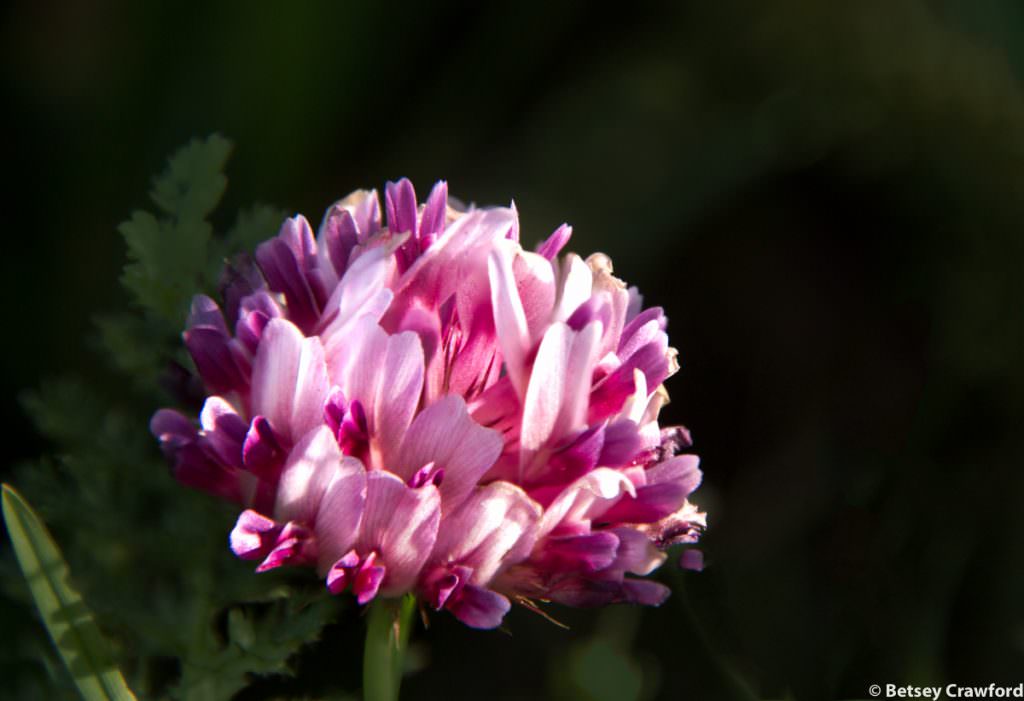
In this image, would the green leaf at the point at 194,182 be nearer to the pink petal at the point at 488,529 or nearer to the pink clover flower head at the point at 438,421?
the pink clover flower head at the point at 438,421

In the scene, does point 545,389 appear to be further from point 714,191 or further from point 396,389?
point 714,191

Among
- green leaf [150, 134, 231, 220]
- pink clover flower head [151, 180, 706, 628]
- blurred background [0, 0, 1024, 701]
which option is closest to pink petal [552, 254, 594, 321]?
pink clover flower head [151, 180, 706, 628]

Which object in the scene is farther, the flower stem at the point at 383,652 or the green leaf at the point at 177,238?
the green leaf at the point at 177,238

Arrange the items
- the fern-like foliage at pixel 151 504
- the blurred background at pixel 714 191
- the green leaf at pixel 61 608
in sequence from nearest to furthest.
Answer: the green leaf at pixel 61 608, the fern-like foliage at pixel 151 504, the blurred background at pixel 714 191

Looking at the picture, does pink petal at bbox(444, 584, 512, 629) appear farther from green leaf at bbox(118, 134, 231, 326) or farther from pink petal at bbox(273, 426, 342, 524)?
green leaf at bbox(118, 134, 231, 326)

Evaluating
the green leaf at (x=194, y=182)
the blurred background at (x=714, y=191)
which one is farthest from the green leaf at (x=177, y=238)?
the blurred background at (x=714, y=191)

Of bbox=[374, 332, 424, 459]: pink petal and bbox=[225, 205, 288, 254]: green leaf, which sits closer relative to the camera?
bbox=[374, 332, 424, 459]: pink petal

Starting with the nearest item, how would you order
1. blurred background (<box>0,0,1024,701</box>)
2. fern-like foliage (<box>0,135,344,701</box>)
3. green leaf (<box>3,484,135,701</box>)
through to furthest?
green leaf (<box>3,484,135,701</box>) → fern-like foliage (<box>0,135,344,701</box>) → blurred background (<box>0,0,1024,701</box>)

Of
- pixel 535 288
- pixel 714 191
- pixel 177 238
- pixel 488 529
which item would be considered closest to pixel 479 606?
pixel 488 529
